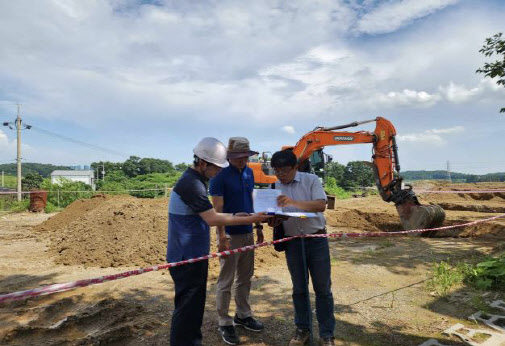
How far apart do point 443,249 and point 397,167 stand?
2.29m

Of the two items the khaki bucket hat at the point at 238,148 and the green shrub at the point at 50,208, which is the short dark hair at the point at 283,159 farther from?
the green shrub at the point at 50,208

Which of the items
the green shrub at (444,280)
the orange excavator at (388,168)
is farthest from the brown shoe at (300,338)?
the orange excavator at (388,168)

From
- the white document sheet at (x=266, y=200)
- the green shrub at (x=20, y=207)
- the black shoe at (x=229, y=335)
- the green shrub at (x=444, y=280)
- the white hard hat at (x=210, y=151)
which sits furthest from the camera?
the green shrub at (x=20, y=207)

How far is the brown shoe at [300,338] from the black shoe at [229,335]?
0.55 metres

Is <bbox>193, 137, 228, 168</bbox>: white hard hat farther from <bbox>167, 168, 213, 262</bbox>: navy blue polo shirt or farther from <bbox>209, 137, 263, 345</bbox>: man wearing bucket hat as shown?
<bbox>209, 137, 263, 345</bbox>: man wearing bucket hat

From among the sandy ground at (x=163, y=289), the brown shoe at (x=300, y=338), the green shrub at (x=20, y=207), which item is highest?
the green shrub at (x=20, y=207)

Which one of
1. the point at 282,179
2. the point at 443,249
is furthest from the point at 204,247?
the point at 443,249

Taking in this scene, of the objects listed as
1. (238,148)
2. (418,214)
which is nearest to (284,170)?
(238,148)

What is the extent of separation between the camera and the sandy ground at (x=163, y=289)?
366 cm

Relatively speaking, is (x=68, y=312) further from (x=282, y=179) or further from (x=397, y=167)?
(x=397, y=167)

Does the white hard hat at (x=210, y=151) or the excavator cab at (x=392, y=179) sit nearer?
the white hard hat at (x=210, y=151)

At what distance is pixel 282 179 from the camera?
321cm

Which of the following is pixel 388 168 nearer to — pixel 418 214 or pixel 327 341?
pixel 418 214

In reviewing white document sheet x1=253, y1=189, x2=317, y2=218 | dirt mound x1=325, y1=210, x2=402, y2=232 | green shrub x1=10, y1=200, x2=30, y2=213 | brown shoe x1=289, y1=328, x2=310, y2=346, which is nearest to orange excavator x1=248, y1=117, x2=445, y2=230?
dirt mound x1=325, y1=210, x2=402, y2=232
